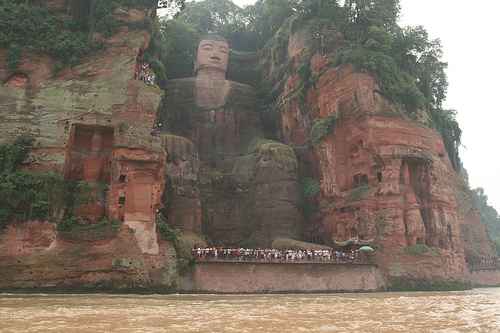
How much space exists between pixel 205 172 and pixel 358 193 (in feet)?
44.1

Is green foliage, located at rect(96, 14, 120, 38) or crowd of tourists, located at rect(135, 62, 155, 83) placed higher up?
green foliage, located at rect(96, 14, 120, 38)

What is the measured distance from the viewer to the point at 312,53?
1487 inches

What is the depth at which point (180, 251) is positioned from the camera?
24.0 meters

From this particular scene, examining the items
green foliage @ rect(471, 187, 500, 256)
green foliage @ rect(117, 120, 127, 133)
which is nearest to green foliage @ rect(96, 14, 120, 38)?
green foliage @ rect(117, 120, 127, 133)

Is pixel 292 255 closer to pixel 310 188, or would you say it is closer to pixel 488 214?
pixel 310 188

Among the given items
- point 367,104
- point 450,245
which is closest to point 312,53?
point 367,104

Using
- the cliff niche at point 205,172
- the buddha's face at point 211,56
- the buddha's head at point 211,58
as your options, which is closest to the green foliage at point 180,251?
the cliff niche at point 205,172

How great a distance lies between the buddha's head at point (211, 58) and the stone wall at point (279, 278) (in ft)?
89.4

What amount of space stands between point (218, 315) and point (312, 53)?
96.1ft

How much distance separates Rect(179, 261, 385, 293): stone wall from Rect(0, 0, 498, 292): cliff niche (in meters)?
0.11

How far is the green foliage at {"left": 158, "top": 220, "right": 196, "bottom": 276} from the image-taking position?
926 inches

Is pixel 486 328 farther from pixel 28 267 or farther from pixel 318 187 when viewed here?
pixel 318 187

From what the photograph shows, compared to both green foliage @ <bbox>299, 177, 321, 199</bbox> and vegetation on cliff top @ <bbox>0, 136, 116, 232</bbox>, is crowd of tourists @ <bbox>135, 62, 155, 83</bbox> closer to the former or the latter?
vegetation on cliff top @ <bbox>0, 136, 116, 232</bbox>

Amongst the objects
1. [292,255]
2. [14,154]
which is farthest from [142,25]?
[292,255]
